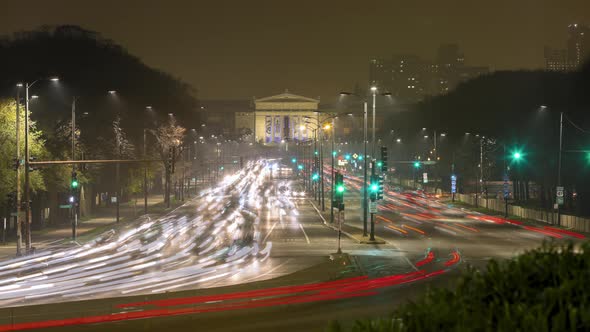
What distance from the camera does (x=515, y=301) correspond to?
855 centimetres

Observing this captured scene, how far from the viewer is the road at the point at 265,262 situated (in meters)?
24.1

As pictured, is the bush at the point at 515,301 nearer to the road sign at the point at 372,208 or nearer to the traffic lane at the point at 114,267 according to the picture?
the traffic lane at the point at 114,267

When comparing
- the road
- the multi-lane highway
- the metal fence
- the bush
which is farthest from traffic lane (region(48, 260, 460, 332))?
the metal fence

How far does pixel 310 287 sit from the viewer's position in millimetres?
27766

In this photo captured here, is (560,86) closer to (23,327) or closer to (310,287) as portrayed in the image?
(310,287)

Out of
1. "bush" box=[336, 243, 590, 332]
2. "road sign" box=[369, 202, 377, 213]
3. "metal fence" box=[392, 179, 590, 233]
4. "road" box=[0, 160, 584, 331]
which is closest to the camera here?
"bush" box=[336, 243, 590, 332]

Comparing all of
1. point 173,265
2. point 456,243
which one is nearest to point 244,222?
point 456,243

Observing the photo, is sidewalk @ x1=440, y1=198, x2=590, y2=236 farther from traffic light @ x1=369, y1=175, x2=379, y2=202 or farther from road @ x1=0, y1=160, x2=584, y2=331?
traffic light @ x1=369, y1=175, x2=379, y2=202

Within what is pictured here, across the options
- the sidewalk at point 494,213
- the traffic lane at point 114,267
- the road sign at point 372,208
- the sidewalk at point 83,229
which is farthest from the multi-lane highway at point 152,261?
the sidewalk at point 494,213

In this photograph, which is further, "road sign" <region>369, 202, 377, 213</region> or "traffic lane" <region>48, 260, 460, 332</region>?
"road sign" <region>369, 202, 377, 213</region>

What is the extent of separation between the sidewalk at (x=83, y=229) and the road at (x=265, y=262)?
1.81 m

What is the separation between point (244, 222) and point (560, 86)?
117 ft

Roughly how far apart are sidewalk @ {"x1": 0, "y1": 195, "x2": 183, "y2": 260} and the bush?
36899mm

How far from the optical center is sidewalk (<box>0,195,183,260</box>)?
1923 inches
